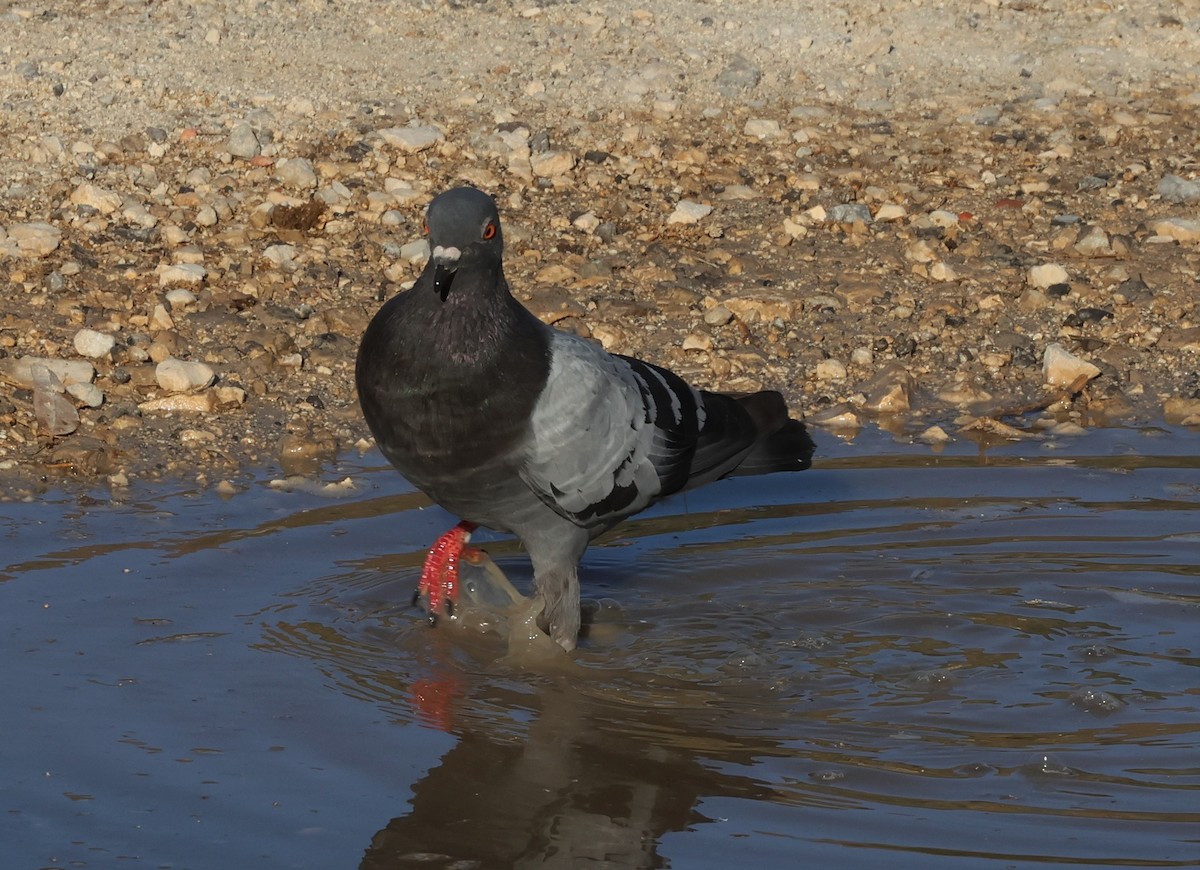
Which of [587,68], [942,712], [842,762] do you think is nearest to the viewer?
[842,762]

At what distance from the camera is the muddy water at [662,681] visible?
3768 millimetres

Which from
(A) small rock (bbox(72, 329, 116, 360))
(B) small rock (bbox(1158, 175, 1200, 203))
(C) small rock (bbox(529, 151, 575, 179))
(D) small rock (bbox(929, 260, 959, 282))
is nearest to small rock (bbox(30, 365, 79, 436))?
(A) small rock (bbox(72, 329, 116, 360))

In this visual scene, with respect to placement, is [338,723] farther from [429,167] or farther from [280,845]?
[429,167]

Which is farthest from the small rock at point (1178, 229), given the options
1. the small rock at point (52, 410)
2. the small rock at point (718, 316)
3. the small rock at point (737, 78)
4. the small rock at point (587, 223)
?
the small rock at point (52, 410)

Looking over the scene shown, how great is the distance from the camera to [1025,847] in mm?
3689

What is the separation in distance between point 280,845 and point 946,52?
7214 mm

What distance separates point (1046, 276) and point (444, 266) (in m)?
3.71

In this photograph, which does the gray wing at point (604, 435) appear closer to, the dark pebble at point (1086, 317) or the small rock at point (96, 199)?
the dark pebble at point (1086, 317)

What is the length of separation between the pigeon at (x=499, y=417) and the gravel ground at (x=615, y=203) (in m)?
1.41

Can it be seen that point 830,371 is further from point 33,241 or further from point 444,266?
point 33,241

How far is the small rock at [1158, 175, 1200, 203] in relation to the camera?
316 inches

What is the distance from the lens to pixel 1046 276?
7.38 m

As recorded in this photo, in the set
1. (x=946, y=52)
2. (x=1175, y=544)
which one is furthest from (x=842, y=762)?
(x=946, y=52)

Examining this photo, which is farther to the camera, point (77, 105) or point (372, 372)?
point (77, 105)
